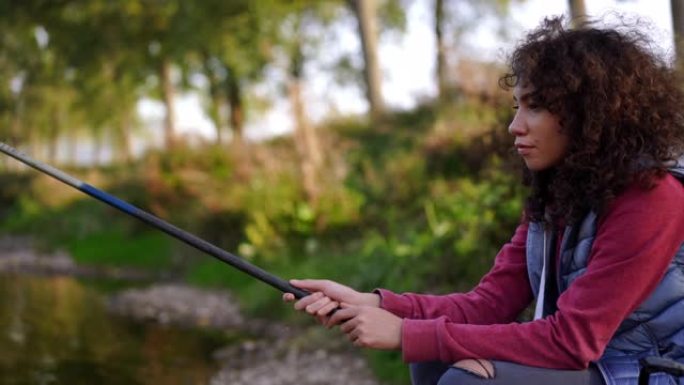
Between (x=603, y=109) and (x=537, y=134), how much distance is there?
0.53 feet

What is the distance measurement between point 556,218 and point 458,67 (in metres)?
5.67

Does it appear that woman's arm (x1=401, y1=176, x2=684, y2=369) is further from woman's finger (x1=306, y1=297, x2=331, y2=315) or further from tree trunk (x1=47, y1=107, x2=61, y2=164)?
tree trunk (x1=47, y1=107, x2=61, y2=164)

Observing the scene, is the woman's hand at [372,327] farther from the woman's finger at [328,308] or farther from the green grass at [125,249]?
the green grass at [125,249]

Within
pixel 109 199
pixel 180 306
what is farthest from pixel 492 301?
pixel 180 306

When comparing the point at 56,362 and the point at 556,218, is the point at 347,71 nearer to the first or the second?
the point at 56,362

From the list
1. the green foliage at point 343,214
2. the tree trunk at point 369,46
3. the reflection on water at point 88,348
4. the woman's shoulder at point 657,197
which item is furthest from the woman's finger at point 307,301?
the tree trunk at point 369,46

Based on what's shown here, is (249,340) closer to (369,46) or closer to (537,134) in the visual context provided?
(537,134)

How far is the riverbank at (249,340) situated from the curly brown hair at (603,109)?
3.38 m

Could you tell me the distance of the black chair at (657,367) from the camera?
71.2 inches

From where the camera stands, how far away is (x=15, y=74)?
A: 2567 centimetres

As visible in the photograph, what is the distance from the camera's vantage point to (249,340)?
24.2 ft

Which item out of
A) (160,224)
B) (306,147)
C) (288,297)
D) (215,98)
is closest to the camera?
(160,224)

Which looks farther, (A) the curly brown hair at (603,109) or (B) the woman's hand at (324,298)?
(B) the woman's hand at (324,298)

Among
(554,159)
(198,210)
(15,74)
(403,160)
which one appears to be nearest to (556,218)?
(554,159)
